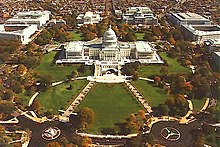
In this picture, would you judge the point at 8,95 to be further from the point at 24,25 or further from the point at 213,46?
the point at 24,25

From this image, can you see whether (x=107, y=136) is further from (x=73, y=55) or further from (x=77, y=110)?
(x=73, y=55)

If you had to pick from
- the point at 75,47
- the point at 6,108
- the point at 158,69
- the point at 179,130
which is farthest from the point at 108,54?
the point at 179,130

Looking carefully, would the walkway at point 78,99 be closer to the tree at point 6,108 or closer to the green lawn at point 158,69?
the tree at point 6,108

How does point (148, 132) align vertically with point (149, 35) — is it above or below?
below

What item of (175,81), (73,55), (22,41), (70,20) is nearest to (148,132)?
(175,81)

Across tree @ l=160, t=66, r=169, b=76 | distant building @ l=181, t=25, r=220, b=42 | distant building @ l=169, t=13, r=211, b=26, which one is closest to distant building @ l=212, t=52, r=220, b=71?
tree @ l=160, t=66, r=169, b=76

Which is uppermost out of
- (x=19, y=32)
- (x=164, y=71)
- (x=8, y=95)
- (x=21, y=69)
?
(x=19, y=32)
